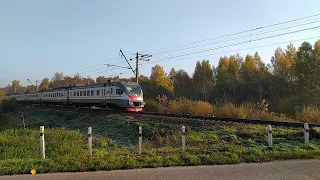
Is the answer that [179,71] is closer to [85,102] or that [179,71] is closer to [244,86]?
[244,86]

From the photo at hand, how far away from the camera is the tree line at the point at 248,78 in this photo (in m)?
58.5

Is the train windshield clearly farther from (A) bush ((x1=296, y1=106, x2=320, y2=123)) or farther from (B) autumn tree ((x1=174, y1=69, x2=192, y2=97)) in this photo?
(B) autumn tree ((x1=174, y1=69, x2=192, y2=97))

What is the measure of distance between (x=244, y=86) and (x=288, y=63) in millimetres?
12894

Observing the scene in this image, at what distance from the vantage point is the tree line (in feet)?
192

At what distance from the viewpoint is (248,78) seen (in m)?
77.0

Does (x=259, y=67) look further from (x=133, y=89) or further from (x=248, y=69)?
(x=133, y=89)

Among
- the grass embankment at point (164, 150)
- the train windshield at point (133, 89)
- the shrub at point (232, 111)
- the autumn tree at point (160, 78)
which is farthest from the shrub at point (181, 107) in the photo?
Result: the autumn tree at point (160, 78)

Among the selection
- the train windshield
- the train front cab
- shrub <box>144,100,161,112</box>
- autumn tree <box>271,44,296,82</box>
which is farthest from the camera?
autumn tree <box>271,44,296,82</box>

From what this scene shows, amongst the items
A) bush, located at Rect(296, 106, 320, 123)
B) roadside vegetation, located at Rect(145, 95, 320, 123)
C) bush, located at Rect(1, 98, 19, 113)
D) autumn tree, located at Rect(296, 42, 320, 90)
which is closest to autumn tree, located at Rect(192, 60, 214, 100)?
autumn tree, located at Rect(296, 42, 320, 90)

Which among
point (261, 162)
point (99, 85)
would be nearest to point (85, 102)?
point (99, 85)

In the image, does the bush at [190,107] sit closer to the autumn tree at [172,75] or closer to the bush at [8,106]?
the bush at [8,106]

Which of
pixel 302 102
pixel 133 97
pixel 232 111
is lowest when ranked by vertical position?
pixel 232 111

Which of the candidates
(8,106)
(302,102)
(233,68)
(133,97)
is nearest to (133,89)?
(133,97)

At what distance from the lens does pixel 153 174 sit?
7.31 meters
